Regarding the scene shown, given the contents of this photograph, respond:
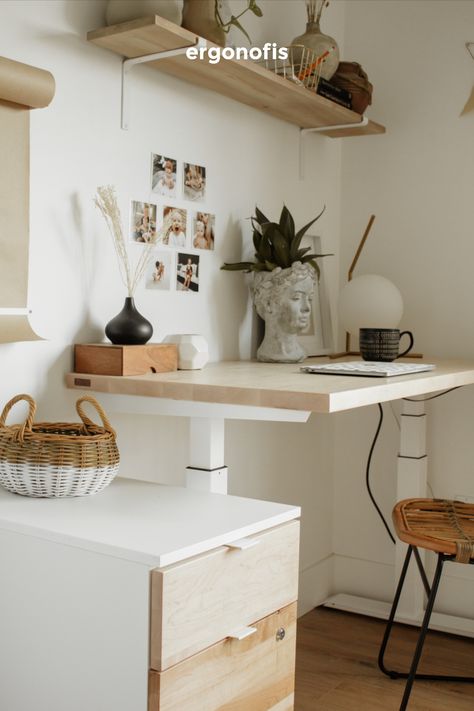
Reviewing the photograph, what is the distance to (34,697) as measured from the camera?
4.59ft

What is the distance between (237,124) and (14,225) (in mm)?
996

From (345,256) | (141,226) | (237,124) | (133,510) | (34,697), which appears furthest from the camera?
(345,256)

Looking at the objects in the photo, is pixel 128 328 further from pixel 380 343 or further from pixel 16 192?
pixel 380 343

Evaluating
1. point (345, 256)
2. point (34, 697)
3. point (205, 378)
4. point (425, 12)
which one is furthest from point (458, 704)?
point (425, 12)

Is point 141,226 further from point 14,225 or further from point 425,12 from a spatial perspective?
point 425,12

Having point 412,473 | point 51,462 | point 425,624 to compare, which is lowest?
point 425,624

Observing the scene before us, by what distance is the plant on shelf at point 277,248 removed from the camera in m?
2.38

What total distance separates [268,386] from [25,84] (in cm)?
79

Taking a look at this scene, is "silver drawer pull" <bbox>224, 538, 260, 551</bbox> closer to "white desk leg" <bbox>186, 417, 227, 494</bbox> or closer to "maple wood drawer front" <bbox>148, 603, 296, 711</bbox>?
"maple wood drawer front" <bbox>148, 603, 296, 711</bbox>

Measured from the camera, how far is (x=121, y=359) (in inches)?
72.7

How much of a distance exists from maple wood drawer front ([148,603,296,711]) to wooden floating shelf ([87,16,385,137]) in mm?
1286

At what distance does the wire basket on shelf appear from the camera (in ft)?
7.91

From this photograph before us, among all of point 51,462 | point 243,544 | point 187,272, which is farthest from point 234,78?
point 243,544

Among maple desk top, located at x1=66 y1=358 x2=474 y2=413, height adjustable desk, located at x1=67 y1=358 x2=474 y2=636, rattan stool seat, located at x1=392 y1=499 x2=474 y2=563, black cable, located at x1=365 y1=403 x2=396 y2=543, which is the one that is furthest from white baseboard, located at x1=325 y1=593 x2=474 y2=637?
maple desk top, located at x1=66 y1=358 x2=474 y2=413
